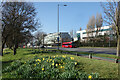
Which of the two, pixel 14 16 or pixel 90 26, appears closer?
pixel 14 16

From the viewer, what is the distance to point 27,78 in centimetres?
593

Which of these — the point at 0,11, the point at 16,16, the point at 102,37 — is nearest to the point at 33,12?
the point at 16,16

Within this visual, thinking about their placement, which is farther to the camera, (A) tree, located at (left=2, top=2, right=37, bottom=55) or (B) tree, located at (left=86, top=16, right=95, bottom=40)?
(B) tree, located at (left=86, top=16, right=95, bottom=40)

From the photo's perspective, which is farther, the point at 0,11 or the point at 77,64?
the point at 0,11

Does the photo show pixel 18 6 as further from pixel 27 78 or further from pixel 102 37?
pixel 102 37

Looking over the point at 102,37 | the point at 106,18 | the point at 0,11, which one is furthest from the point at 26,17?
the point at 102,37

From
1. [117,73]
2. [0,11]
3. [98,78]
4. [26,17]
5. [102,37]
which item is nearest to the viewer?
[98,78]

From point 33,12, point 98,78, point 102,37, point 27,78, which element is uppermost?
point 33,12

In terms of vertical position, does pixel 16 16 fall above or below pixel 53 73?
above

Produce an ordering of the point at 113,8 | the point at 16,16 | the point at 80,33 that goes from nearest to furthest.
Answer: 1. the point at 113,8
2. the point at 16,16
3. the point at 80,33

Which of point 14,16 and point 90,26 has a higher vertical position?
point 90,26

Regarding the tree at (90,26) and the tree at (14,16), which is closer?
the tree at (14,16)

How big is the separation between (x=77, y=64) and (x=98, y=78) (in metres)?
2.37

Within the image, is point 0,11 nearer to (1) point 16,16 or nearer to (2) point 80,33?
(1) point 16,16
